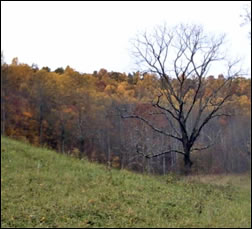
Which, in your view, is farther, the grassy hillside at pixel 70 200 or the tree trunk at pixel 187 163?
the grassy hillside at pixel 70 200

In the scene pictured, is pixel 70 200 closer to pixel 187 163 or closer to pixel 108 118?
pixel 108 118

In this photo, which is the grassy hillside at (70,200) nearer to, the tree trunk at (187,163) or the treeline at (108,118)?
the treeline at (108,118)

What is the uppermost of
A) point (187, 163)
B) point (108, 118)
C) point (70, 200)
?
point (108, 118)

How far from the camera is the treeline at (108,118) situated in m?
2.88

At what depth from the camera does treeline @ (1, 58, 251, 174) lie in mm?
2876

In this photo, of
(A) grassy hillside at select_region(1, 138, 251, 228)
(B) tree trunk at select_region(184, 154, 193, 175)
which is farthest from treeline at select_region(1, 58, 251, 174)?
(A) grassy hillside at select_region(1, 138, 251, 228)

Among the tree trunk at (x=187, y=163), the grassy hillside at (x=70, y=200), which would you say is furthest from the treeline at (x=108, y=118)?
the grassy hillside at (x=70, y=200)

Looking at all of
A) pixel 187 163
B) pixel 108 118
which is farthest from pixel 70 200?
pixel 187 163

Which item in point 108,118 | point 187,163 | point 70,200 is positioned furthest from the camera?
point 70,200

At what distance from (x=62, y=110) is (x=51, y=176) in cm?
1216

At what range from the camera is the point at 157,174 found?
10.1ft

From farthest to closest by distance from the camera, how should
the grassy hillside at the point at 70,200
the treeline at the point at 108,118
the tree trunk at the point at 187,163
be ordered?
the grassy hillside at the point at 70,200, the treeline at the point at 108,118, the tree trunk at the point at 187,163

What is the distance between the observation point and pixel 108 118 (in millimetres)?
3074

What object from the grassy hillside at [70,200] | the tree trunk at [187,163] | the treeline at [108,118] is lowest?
the grassy hillside at [70,200]
